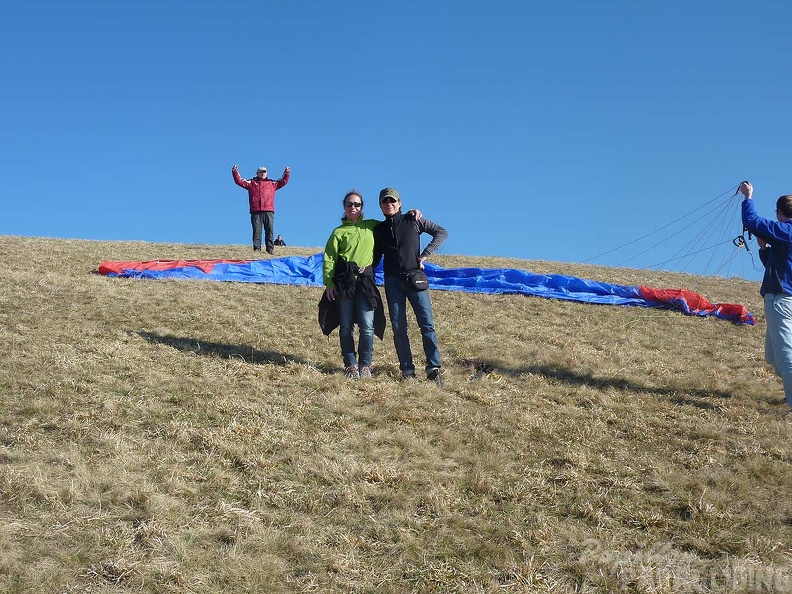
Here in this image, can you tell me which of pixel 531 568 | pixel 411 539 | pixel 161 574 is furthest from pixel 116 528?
pixel 531 568

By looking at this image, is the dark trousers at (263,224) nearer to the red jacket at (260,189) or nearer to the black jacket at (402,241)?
the red jacket at (260,189)

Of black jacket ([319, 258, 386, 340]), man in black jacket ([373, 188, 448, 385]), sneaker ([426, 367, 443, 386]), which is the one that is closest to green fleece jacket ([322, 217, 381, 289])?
black jacket ([319, 258, 386, 340])

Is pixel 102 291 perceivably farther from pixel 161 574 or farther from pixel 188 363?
pixel 161 574

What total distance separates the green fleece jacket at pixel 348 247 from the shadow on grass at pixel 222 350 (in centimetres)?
127

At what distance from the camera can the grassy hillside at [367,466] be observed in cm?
405

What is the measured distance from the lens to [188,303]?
36.6ft

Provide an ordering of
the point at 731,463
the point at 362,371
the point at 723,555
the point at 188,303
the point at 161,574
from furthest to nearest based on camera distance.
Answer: the point at 188,303, the point at 362,371, the point at 731,463, the point at 723,555, the point at 161,574

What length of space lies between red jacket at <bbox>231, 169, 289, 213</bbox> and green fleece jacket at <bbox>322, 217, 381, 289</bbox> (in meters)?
9.54

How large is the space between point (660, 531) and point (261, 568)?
8.63ft

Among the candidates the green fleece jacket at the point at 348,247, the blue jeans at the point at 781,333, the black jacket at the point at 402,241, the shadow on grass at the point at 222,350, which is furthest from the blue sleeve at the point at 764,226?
the shadow on grass at the point at 222,350

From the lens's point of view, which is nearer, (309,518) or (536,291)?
(309,518)

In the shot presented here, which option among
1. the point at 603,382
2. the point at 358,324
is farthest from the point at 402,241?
the point at 603,382

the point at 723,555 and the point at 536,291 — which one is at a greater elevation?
the point at 536,291

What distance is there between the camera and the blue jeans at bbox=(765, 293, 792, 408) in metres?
6.88
